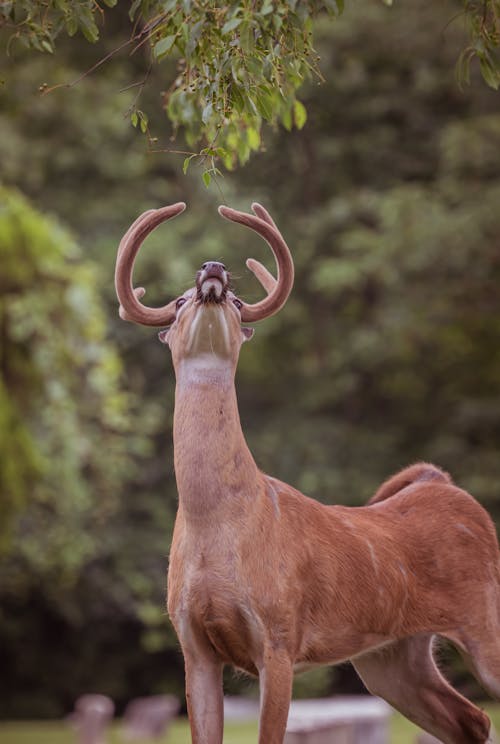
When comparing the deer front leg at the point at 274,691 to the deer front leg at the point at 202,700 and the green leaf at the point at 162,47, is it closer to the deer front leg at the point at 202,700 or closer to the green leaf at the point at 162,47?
the deer front leg at the point at 202,700

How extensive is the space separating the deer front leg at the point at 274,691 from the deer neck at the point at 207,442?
506mm

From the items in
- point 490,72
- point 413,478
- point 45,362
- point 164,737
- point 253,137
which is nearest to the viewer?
point 490,72

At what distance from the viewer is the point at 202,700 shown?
4.20 m

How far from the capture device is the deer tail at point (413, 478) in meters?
5.27

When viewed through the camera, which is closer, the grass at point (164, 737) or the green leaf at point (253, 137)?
the green leaf at point (253, 137)

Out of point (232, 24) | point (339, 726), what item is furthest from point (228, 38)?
point (339, 726)

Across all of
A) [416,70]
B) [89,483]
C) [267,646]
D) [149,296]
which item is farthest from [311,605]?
[416,70]

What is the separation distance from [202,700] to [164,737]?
11678mm

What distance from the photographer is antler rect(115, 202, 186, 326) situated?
166 inches

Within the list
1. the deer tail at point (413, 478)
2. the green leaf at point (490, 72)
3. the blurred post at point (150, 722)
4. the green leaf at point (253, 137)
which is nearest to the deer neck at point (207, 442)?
the deer tail at point (413, 478)

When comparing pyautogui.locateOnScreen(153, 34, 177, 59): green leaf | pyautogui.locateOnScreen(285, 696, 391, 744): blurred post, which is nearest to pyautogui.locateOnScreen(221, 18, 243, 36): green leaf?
pyautogui.locateOnScreen(153, 34, 177, 59): green leaf

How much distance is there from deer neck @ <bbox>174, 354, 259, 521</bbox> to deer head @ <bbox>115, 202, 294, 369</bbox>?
60 mm

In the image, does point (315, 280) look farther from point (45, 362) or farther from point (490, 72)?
point (490, 72)

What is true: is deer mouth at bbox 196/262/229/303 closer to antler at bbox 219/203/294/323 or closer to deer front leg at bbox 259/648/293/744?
antler at bbox 219/203/294/323
